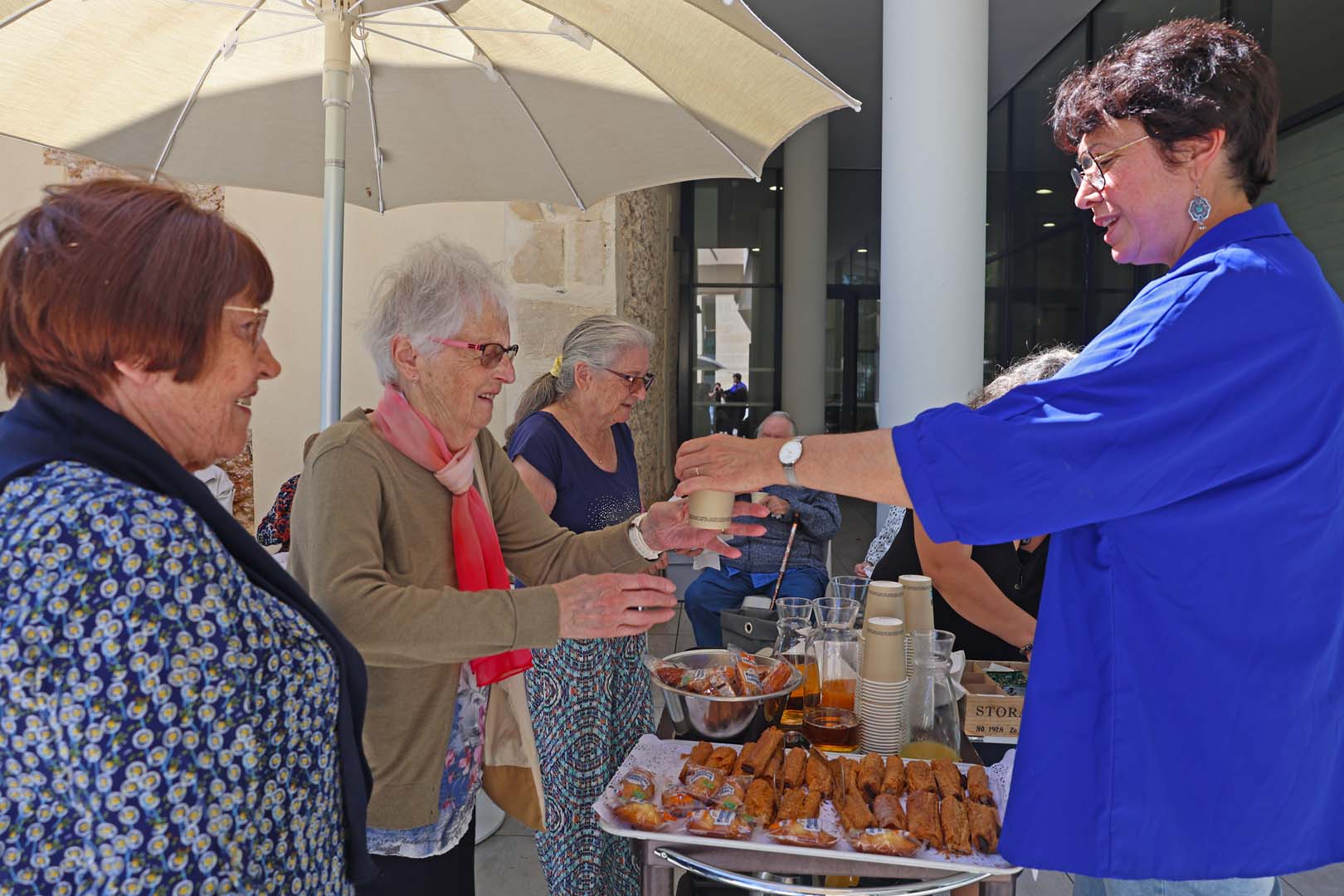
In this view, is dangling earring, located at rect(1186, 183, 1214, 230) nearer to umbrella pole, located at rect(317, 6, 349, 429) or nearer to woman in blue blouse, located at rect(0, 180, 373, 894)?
woman in blue blouse, located at rect(0, 180, 373, 894)

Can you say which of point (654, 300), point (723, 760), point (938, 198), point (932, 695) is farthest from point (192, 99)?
point (654, 300)

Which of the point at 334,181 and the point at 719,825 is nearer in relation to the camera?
the point at 719,825

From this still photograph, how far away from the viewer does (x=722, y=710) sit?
1.87 m

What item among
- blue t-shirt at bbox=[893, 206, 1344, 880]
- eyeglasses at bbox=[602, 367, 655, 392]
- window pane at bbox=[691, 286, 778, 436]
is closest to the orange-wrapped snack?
blue t-shirt at bbox=[893, 206, 1344, 880]

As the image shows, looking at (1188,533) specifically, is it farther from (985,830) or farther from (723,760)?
(723,760)

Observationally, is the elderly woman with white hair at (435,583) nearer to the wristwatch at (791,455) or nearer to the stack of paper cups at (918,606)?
the wristwatch at (791,455)

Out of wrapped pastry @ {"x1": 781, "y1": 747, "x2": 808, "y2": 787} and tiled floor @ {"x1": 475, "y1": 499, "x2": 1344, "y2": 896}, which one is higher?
wrapped pastry @ {"x1": 781, "y1": 747, "x2": 808, "y2": 787}

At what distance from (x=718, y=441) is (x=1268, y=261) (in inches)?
35.6

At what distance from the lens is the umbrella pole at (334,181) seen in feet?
7.08

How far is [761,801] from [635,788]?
0.70 ft

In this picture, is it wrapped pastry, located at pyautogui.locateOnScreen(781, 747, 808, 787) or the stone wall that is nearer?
wrapped pastry, located at pyautogui.locateOnScreen(781, 747, 808, 787)

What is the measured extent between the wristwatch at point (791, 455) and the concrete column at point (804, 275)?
9.85 meters

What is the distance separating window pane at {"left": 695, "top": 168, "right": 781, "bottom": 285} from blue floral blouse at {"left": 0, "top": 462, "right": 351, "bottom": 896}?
11131 mm

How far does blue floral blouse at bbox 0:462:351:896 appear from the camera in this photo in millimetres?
912
